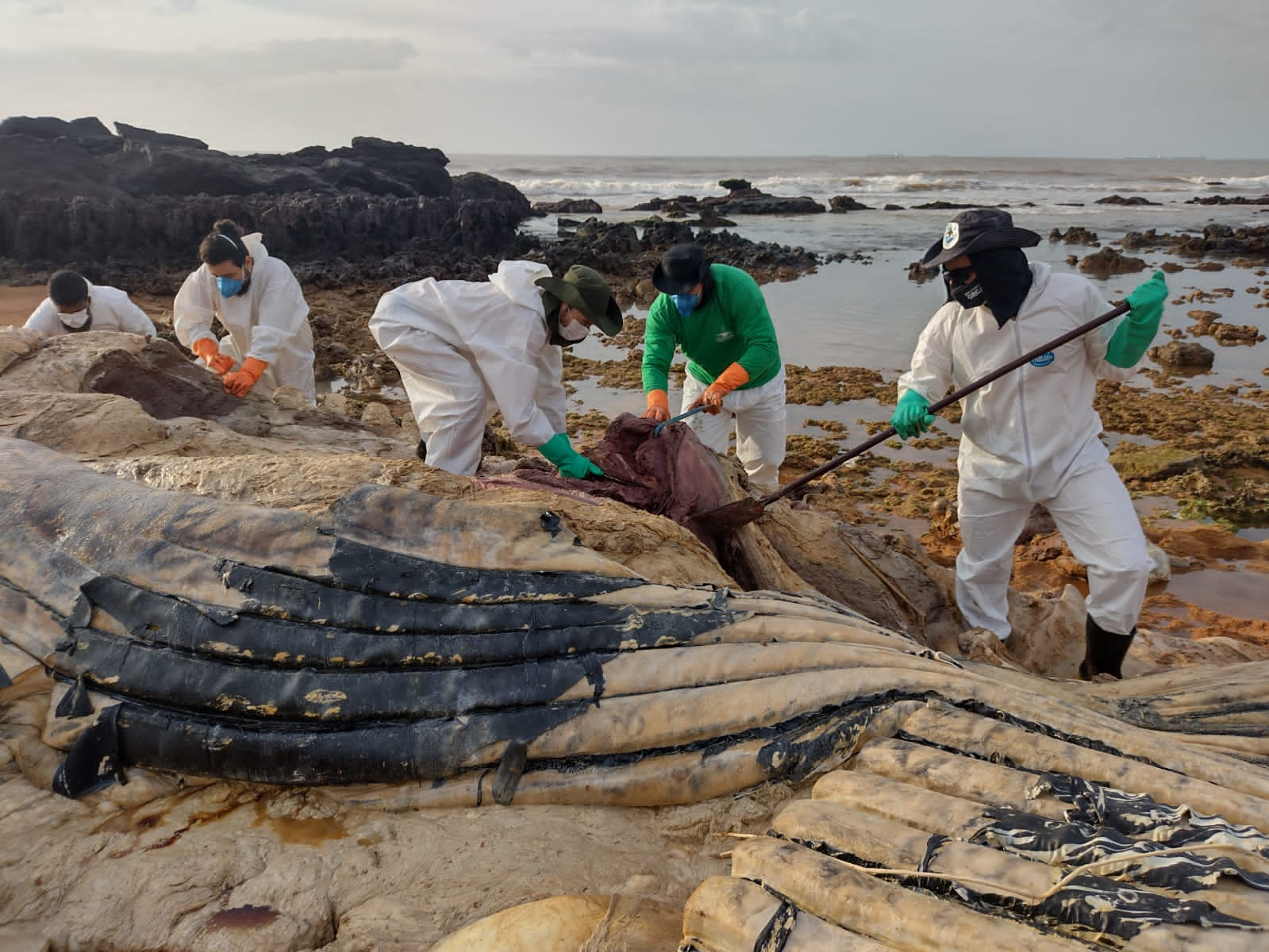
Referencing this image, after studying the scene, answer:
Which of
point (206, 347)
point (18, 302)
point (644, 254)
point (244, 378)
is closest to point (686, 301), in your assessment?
point (244, 378)

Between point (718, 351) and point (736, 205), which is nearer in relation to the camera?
point (718, 351)

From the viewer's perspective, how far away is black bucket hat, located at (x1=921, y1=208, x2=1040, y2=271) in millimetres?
4148

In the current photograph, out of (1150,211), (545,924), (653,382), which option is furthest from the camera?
(1150,211)

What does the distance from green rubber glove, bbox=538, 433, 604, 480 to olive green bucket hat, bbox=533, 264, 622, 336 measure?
634 mm

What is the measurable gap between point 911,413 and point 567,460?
1.95 m

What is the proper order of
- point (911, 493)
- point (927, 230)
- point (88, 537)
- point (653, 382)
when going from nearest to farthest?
point (88, 537)
point (653, 382)
point (911, 493)
point (927, 230)

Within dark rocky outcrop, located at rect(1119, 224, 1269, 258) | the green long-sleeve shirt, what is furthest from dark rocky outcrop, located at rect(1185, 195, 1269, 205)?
the green long-sleeve shirt

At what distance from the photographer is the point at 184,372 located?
212 inches

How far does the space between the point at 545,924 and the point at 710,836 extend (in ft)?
1.69

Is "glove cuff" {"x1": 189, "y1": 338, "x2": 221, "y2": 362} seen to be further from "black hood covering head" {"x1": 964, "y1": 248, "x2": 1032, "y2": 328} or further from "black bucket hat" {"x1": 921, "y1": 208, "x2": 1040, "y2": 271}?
"black hood covering head" {"x1": 964, "y1": 248, "x2": 1032, "y2": 328}

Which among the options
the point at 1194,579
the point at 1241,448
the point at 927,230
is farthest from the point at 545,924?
the point at 927,230

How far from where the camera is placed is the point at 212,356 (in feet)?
20.8

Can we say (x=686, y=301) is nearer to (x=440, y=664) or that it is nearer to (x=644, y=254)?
(x=440, y=664)

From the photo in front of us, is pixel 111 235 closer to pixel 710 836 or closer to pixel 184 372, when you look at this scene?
pixel 184 372
